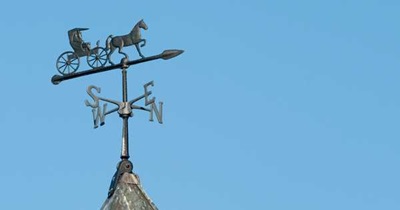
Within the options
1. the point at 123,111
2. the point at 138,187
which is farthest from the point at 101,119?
the point at 138,187

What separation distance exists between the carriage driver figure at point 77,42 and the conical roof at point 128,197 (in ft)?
5.79

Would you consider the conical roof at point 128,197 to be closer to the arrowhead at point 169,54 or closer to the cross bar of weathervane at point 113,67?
the cross bar of weathervane at point 113,67

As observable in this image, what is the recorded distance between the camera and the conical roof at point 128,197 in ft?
23.2

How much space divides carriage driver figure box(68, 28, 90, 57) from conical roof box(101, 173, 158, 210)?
176 centimetres

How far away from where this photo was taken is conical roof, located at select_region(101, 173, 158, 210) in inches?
278

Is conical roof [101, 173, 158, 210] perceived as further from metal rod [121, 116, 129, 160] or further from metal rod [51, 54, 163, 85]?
metal rod [51, 54, 163, 85]

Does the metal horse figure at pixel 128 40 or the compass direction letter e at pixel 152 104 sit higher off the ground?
the metal horse figure at pixel 128 40

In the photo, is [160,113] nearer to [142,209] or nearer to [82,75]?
[82,75]

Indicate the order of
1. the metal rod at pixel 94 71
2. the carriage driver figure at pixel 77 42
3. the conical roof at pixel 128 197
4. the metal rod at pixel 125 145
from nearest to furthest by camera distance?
the conical roof at pixel 128 197 < the metal rod at pixel 125 145 < the metal rod at pixel 94 71 < the carriage driver figure at pixel 77 42

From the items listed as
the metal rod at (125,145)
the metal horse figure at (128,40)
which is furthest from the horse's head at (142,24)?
the metal rod at (125,145)

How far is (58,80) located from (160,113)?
1086 mm

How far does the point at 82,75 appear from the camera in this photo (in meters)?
8.30

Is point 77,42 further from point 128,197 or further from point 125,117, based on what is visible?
point 128,197

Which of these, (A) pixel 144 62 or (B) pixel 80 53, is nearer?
(A) pixel 144 62
